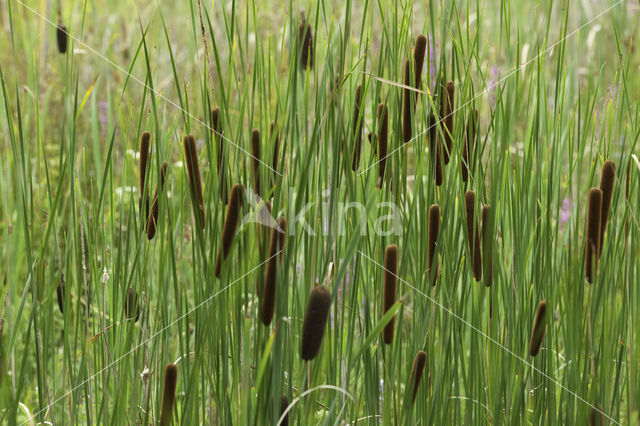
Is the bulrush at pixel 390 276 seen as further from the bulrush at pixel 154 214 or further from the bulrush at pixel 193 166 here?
the bulrush at pixel 154 214

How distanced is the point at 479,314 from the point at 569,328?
124mm

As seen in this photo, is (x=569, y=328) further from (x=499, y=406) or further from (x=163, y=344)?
(x=163, y=344)

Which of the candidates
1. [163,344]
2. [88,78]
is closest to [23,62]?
[88,78]

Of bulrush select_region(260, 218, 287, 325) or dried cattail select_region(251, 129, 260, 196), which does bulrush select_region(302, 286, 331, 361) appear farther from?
dried cattail select_region(251, 129, 260, 196)

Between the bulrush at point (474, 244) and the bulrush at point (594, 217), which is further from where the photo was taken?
the bulrush at point (474, 244)

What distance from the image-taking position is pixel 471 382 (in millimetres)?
1077

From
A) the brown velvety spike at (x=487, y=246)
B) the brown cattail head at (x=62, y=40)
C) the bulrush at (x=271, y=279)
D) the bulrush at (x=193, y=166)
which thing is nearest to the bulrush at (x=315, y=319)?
the bulrush at (x=271, y=279)

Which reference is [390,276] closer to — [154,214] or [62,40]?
[154,214]

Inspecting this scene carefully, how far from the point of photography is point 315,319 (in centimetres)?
68

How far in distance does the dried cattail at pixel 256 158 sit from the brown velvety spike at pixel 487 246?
1.04 feet

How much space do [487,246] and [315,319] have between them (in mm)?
386

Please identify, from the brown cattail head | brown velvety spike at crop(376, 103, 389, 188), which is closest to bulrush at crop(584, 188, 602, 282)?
brown velvety spike at crop(376, 103, 389, 188)

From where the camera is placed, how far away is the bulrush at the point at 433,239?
0.93m

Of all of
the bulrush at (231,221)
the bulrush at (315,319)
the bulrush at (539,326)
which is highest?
the bulrush at (231,221)
